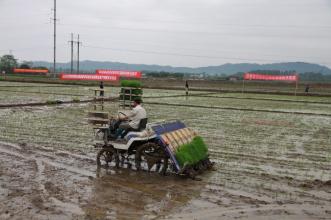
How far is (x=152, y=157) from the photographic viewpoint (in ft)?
31.9

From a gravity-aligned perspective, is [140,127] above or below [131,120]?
below

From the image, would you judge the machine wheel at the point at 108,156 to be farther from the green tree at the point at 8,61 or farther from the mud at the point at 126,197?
the green tree at the point at 8,61

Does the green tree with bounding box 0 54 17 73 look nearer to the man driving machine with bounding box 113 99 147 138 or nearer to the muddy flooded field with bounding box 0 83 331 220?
the muddy flooded field with bounding box 0 83 331 220

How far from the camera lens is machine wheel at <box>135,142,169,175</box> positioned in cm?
957

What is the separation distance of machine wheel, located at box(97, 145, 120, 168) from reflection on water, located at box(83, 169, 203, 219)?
0.37 metres

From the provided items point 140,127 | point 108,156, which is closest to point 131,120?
point 140,127

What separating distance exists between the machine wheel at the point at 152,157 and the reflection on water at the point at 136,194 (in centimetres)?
20

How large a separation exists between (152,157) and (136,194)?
1668 millimetres

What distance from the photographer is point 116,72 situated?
57.1 metres

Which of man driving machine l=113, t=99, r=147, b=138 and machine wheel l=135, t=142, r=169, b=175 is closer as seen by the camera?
machine wheel l=135, t=142, r=169, b=175

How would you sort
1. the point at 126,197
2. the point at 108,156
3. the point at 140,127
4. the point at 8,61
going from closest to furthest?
the point at 126,197, the point at 140,127, the point at 108,156, the point at 8,61

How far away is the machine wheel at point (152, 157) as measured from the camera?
9566 millimetres

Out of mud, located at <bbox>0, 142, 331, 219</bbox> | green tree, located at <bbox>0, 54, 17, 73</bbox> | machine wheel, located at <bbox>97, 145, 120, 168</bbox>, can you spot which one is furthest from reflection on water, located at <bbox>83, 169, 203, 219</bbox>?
green tree, located at <bbox>0, 54, 17, 73</bbox>

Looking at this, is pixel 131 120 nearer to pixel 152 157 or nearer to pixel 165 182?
pixel 152 157
